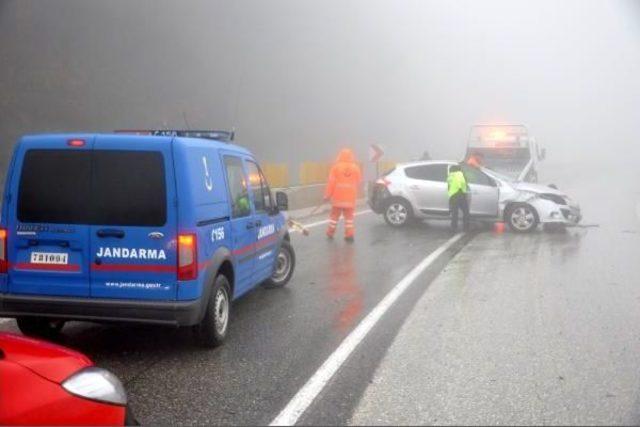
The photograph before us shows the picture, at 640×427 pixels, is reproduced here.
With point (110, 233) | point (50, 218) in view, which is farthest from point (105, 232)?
point (50, 218)

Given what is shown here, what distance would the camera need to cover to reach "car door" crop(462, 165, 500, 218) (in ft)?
45.9

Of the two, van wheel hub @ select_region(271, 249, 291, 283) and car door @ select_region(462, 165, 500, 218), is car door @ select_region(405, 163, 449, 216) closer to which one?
car door @ select_region(462, 165, 500, 218)

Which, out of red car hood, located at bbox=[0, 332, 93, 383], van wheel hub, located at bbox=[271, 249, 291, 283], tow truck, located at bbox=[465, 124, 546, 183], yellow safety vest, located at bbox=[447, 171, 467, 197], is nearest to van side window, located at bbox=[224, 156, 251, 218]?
van wheel hub, located at bbox=[271, 249, 291, 283]

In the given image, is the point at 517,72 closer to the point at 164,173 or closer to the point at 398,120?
the point at 398,120

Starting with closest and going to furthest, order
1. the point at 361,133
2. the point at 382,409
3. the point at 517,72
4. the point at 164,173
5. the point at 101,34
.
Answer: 1. the point at 382,409
2. the point at 164,173
3. the point at 101,34
4. the point at 361,133
5. the point at 517,72

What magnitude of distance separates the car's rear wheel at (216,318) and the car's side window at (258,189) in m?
1.29

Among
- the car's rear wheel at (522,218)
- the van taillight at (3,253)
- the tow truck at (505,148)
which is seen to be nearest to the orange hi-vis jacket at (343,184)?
the car's rear wheel at (522,218)

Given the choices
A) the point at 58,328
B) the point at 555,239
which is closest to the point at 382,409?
the point at 58,328

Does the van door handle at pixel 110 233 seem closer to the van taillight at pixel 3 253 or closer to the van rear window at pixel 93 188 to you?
the van rear window at pixel 93 188

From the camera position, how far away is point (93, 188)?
5035 millimetres

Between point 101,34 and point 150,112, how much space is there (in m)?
4.70

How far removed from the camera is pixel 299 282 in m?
8.38

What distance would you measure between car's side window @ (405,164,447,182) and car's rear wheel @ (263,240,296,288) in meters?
7.20

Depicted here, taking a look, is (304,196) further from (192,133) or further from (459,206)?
(192,133)
